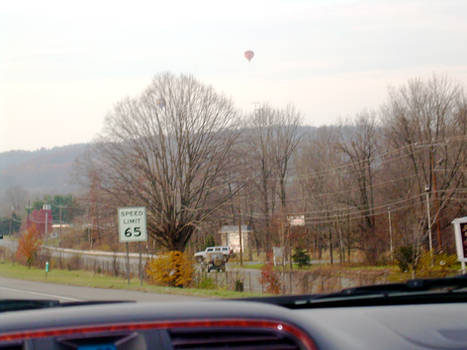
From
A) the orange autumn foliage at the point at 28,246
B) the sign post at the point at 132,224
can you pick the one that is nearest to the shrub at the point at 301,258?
the orange autumn foliage at the point at 28,246

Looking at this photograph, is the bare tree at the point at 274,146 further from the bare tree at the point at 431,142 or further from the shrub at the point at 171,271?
the shrub at the point at 171,271

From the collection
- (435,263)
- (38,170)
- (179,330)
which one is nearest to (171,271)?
(435,263)

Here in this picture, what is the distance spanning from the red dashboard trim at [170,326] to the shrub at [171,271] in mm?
27182

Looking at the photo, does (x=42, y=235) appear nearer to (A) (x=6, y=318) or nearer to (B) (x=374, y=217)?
(B) (x=374, y=217)

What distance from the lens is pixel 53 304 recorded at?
2.38 metres

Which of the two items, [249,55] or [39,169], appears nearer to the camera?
[249,55]

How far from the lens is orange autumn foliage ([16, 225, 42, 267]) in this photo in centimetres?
4512

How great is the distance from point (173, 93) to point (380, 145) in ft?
71.6

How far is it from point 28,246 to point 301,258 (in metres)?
22.2

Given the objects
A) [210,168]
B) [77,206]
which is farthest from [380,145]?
[77,206]

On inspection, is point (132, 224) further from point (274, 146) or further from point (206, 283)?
point (274, 146)

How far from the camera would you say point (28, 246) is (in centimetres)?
4500

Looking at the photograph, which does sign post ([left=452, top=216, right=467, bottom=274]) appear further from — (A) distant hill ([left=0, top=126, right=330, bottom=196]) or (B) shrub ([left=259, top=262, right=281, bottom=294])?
(A) distant hill ([left=0, top=126, right=330, bottom=196])

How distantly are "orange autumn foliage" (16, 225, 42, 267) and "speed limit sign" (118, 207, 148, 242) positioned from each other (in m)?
24.1
